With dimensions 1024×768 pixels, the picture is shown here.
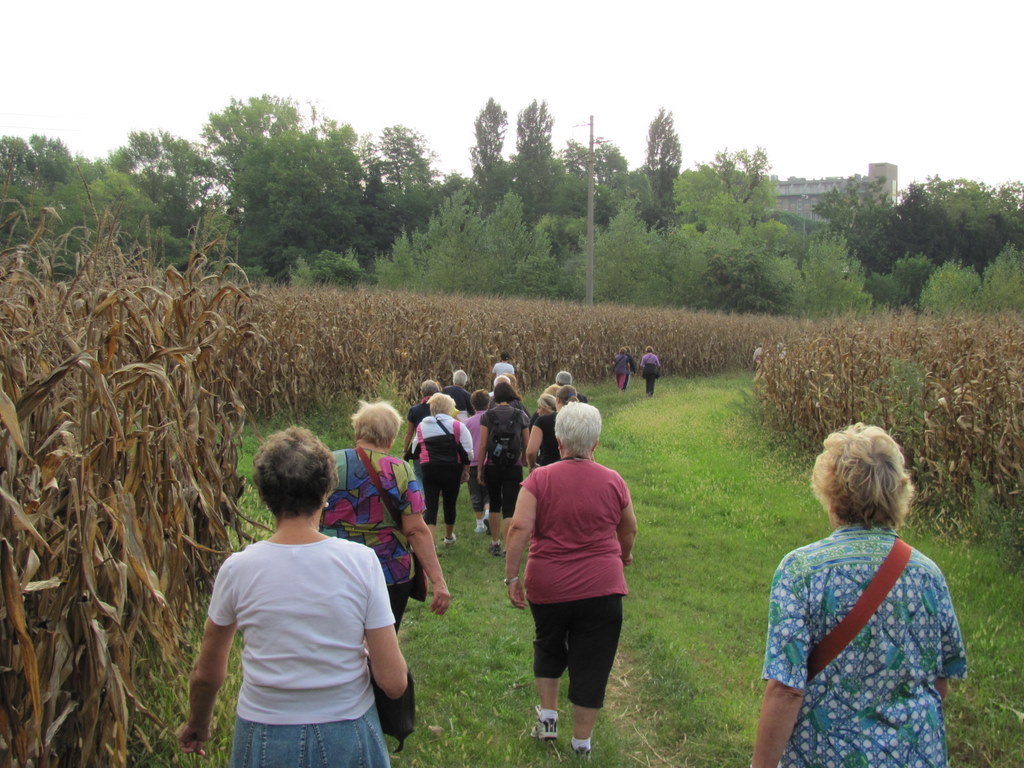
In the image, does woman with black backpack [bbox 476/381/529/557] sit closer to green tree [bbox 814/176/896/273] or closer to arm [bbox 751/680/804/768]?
arm [bbox 751/680/804/768]

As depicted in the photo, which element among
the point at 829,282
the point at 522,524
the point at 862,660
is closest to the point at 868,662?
the point at 862,660

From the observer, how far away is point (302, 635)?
98.5 inches

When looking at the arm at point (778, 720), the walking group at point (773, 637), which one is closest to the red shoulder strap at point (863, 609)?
the walking group at point (773, 637)

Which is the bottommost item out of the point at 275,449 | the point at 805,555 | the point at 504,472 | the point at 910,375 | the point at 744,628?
the point at 744,628

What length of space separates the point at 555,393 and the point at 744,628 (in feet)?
8.63

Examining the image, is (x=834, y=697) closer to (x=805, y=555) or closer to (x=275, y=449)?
(x=805, y=555)

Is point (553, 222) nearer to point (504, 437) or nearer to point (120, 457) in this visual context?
point (504, 437)

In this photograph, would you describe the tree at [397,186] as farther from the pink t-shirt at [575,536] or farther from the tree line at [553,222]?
the pink t-shirt at [575,536]

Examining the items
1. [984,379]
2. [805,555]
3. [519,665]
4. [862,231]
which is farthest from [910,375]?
[862,231]

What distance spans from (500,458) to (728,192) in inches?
3004

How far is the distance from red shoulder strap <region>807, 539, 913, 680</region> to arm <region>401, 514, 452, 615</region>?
6.22 feet

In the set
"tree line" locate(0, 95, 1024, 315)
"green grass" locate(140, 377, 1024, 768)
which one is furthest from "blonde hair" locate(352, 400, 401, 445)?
"tree line" locate(0, 95, 1024, 315)

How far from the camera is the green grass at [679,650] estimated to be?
463 cm

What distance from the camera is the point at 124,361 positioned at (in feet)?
13.5
